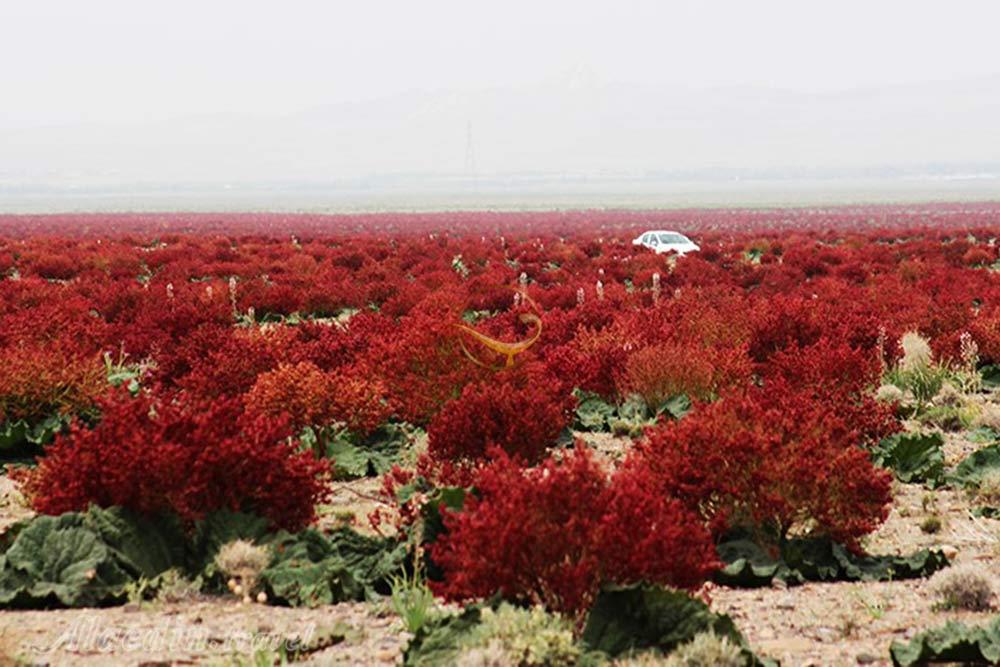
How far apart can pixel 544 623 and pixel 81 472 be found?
8.83ft

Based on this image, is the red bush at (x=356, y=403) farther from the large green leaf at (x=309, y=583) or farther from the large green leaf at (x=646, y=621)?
the large green leaf at (x=646, y=621)

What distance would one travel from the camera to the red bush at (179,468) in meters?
5.81

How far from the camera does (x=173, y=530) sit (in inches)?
231

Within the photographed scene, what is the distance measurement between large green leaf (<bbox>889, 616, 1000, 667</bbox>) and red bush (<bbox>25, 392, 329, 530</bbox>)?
299cm

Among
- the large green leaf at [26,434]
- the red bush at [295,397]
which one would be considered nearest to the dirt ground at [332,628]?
the red bush at [295,397]

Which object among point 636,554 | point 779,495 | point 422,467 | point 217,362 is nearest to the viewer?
point 636,554

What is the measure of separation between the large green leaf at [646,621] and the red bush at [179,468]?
2.07 meters

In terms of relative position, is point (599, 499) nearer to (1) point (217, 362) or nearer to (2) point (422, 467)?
(2) point (422, 467)

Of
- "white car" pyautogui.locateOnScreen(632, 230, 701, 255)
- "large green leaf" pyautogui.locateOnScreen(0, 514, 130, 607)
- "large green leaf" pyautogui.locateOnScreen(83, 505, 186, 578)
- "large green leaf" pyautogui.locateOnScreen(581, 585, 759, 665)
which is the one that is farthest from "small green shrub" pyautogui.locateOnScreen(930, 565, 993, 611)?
"white car" pyautogui.locateOnScreen(632, 230, 701, 255)

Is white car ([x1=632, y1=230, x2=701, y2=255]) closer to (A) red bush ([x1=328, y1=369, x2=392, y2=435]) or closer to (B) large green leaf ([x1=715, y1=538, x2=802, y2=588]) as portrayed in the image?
(A) red bush ([x1=328, y1=369, x2=392, y2=435])

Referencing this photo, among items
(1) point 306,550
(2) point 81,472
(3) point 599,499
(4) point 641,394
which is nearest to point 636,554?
(3) point 599,499

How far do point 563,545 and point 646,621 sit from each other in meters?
0.43

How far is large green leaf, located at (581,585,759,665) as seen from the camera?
4.53m

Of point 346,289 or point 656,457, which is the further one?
point 346,289
